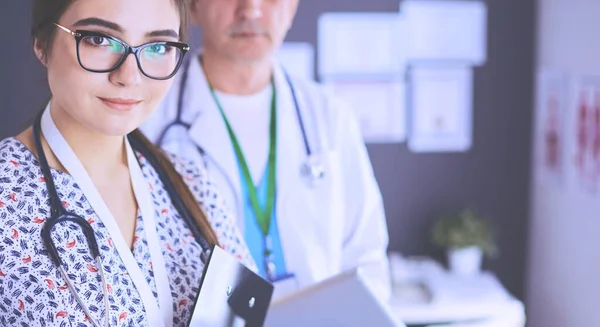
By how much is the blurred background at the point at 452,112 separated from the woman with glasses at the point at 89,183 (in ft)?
7.01

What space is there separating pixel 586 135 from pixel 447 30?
81 centimetres

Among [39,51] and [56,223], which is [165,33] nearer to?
[39,51]

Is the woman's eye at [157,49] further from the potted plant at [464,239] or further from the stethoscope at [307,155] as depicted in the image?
the potted plant at [464,239]

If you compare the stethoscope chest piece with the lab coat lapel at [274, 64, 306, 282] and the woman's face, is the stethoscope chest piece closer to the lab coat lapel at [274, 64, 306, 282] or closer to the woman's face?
the lab coat lapel at [274, 64, 306, 282]

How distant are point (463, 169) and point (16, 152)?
2.63 metres

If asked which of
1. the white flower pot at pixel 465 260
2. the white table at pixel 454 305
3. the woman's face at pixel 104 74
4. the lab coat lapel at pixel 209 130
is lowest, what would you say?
the white table at pixel 454 305

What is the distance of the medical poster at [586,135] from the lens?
2768mm

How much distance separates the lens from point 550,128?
3.20m

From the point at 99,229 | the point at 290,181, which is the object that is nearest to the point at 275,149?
the point at 290,181

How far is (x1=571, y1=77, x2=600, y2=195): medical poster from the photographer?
2.77 meters

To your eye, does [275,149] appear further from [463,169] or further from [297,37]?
[463,169]

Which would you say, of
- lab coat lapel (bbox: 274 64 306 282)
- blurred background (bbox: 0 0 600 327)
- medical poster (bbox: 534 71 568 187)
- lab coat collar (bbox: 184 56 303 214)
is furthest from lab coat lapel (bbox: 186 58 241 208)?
medical poster (bbox: 534 71 568 187)

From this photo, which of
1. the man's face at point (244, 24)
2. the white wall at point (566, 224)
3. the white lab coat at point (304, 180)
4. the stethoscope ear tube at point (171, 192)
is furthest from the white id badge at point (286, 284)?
the white wall at point (566, 224)

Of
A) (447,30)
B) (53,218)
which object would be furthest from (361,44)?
(53,218)
